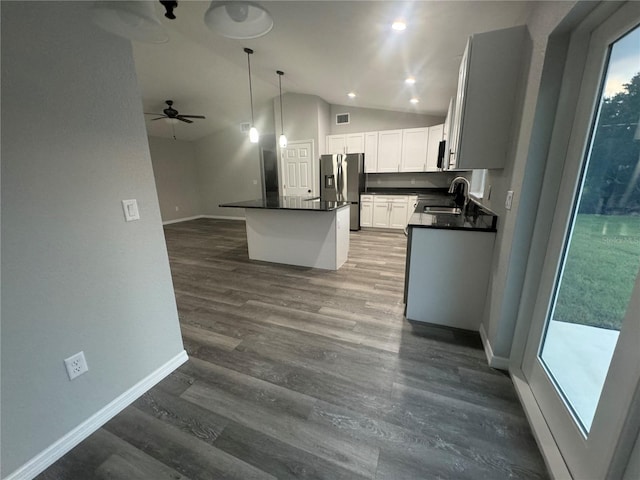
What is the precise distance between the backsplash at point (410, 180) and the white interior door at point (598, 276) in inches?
177

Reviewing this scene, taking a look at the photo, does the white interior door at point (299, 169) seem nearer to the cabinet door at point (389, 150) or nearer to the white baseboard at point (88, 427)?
the cabinet door at point (389, 150)

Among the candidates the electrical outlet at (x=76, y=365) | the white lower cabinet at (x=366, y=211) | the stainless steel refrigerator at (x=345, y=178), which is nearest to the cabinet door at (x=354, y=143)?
the stainless steel refrigerator at (x=345, y=178)

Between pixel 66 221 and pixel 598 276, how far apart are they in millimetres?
2450

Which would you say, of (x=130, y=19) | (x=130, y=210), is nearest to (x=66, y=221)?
(x=130, y=210)

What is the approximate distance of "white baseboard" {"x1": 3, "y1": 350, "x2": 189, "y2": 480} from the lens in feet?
3.79

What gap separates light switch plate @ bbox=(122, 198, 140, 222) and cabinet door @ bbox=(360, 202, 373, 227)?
479 cm

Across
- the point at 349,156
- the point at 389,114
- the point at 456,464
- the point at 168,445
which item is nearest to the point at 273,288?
the point at 168,445

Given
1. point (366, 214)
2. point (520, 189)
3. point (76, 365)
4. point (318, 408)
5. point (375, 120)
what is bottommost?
point (318, 408)

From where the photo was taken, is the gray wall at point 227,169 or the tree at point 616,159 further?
the gray wall at point 227,169

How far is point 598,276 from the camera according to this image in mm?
1135

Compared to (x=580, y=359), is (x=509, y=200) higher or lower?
higher

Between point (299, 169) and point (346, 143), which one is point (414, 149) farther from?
point (299, 169)

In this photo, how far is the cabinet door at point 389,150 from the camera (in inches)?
215

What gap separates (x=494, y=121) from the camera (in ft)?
5.88
